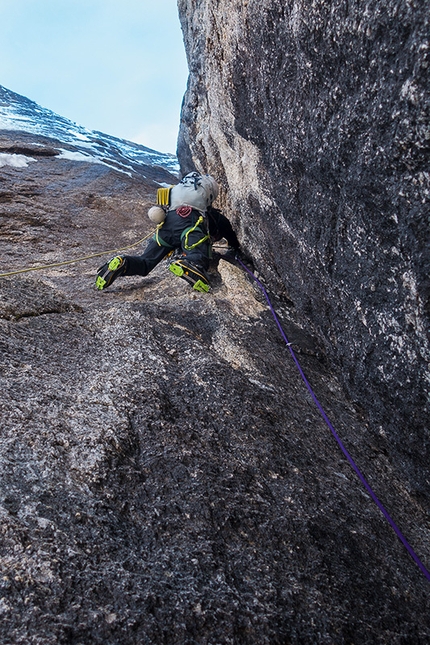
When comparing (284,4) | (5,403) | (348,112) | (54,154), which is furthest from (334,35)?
(54,154)

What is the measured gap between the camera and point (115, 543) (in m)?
1.86

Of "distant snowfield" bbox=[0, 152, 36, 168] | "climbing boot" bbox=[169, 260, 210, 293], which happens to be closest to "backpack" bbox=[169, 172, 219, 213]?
"climbing boot" bbox=[169, 260, 210, 293]

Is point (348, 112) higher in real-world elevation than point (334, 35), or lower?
lower

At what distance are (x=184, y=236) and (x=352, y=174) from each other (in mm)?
3302

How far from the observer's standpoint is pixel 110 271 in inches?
203

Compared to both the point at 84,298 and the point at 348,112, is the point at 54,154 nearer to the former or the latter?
the point at 84,298

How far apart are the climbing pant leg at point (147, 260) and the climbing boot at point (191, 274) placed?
2.08 ft

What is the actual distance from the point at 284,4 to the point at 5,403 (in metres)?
3.24

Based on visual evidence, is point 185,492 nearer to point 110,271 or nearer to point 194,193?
point 110,271

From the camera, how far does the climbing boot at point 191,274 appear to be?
16.1ft

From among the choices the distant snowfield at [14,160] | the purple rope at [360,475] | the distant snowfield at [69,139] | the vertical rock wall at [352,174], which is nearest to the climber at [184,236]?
the vertical rock wall at [352,174]

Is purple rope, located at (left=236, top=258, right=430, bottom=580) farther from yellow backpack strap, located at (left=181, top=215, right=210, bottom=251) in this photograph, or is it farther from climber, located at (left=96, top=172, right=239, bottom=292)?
yellow backpack strap, located at (left=181, top=215, right=210, bottom=251)

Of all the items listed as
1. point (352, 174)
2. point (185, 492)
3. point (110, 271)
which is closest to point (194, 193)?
point (110, 271)

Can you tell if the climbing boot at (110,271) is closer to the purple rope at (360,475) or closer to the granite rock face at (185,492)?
the granite rock face at (185,492)
